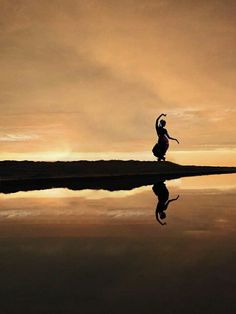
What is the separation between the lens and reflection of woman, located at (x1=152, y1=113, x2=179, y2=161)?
Result: 26.6 meters

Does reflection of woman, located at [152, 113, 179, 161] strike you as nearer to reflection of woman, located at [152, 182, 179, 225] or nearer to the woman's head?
the woman's head

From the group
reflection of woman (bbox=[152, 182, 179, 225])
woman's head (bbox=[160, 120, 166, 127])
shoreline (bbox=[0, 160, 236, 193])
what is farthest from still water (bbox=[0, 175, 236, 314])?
woman's head (bbox=[160, 120, 166, 127])

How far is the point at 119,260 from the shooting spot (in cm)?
538

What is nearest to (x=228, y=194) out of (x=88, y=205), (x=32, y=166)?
(x=88, y=205)

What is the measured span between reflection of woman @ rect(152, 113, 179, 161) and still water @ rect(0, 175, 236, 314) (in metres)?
16.1

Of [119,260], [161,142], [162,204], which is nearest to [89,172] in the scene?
[161,142]

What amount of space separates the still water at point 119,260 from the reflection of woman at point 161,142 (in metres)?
16.1

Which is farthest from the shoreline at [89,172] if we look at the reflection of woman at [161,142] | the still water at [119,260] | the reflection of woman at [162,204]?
the still water at [119,260]

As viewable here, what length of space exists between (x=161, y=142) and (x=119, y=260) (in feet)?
72.2

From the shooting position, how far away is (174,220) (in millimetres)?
8500

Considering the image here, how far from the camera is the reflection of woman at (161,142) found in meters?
26.6

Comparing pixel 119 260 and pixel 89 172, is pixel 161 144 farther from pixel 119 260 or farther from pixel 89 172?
pixel 119 260

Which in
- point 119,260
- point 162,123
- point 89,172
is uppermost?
point 162,123

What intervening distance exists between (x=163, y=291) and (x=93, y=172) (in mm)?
20700
